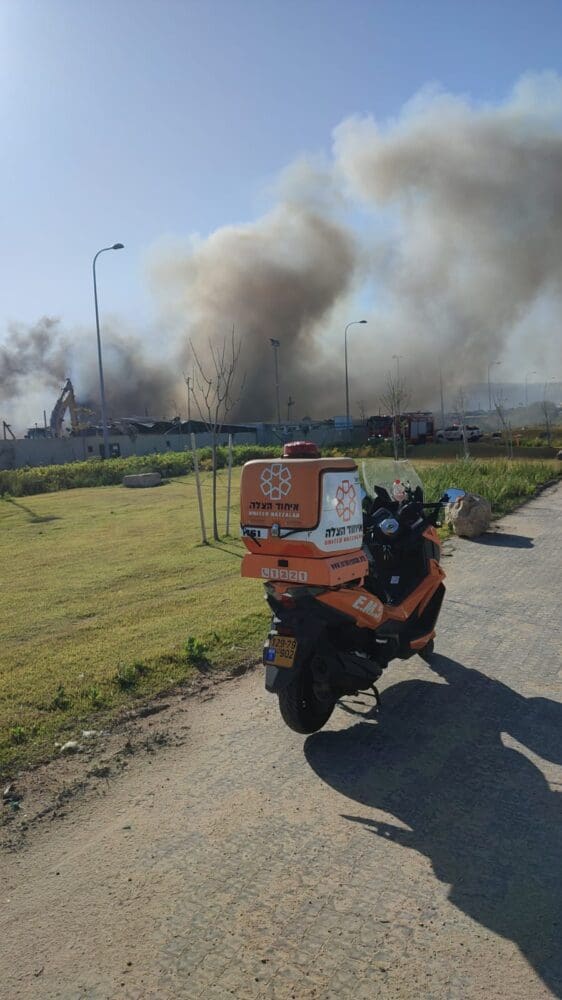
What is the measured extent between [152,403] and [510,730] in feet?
193

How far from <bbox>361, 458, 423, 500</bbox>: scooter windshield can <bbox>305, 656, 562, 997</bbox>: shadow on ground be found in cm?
128

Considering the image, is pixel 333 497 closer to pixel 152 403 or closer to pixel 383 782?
pixel 383 782

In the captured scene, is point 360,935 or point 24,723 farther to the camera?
point 24,723

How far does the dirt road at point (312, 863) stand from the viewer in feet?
6.75

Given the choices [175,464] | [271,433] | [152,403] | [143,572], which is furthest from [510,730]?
[152,403]

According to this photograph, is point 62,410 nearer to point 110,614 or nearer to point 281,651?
point 110,614

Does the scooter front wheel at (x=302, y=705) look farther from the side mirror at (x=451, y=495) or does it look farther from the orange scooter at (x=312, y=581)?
the side mirror at (x=451, y=495)

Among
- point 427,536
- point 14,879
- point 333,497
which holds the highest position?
point 333,497

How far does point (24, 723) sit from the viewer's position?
12.7 feet

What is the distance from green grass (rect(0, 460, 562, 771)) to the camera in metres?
4.15

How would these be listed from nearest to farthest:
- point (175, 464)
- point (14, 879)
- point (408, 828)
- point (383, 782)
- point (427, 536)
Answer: point (14, 879)
point (408, 828)
point (383, 782)
point (427, 536)
point (175, 464)

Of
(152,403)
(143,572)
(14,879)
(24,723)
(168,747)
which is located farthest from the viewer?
(152,403)

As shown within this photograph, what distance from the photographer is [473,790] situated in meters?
3.01

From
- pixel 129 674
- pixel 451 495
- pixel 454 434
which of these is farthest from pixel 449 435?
pixel 129 674
